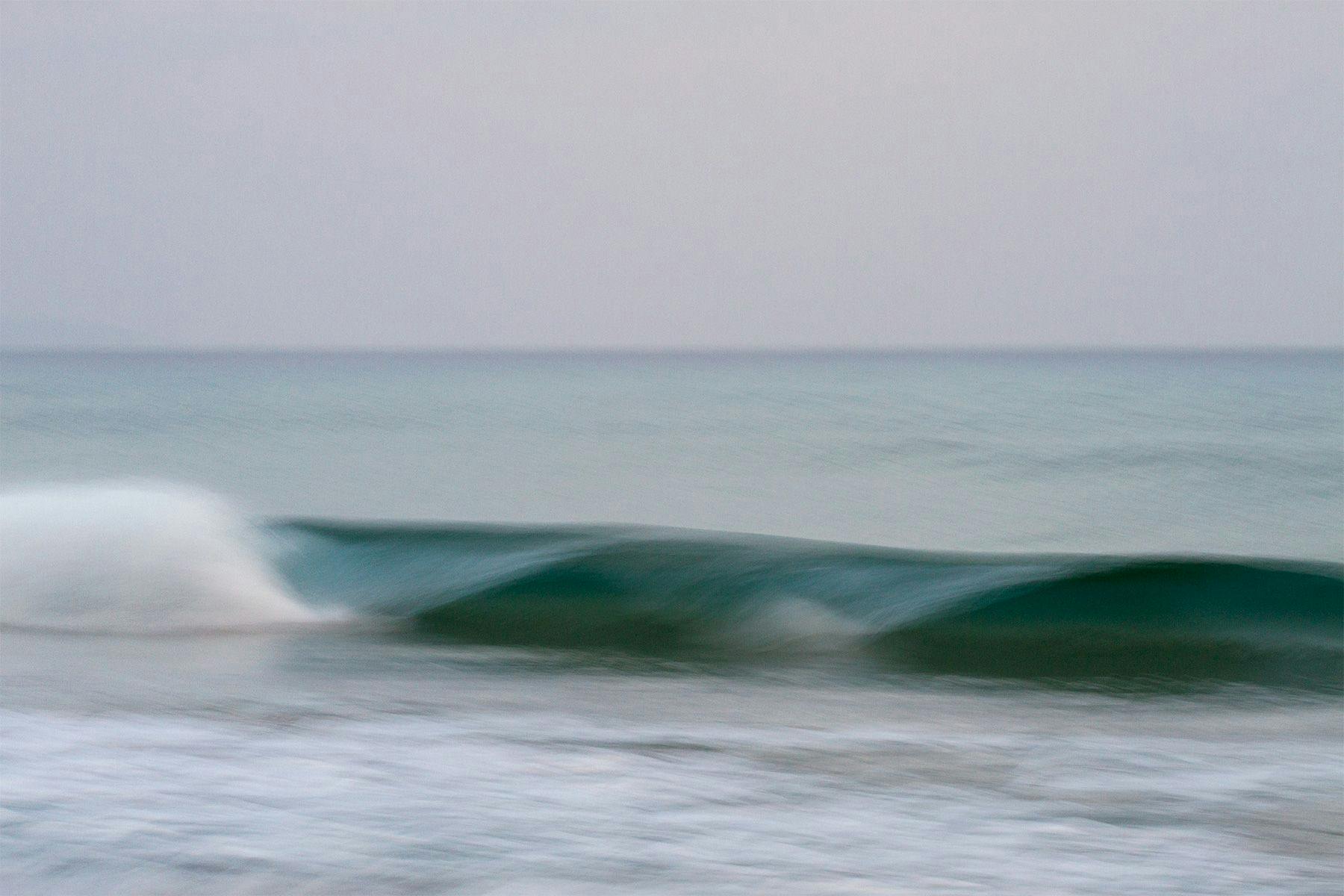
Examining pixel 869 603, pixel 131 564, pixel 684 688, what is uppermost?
pixel 131 564

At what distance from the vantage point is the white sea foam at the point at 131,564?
20.7 ft

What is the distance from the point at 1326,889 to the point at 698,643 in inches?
141

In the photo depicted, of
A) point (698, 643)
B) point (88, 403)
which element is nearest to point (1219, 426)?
point (698, 643)

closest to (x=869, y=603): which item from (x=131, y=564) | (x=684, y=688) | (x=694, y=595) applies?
(x=694, y=595)

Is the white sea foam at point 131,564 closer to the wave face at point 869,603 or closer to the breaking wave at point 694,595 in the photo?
the breaking wave at point 694,595

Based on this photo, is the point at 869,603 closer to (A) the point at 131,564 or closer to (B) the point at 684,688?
(B) the point at 684,688

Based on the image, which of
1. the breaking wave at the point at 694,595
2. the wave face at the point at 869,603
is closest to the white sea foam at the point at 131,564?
the breaking wave at the point at 694,595

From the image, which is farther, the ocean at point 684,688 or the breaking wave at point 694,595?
the breaking wave at point 694,595

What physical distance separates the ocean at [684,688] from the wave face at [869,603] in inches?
1.1

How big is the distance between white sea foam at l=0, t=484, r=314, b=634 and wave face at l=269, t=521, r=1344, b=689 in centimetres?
41

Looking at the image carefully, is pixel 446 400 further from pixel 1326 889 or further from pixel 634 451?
pixel 1326 889

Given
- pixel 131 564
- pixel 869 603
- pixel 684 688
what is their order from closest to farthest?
pixel 684 688 < pixel 869 603 < pixel 131 564

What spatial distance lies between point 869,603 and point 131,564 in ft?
12.0

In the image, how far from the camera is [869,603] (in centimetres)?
673
